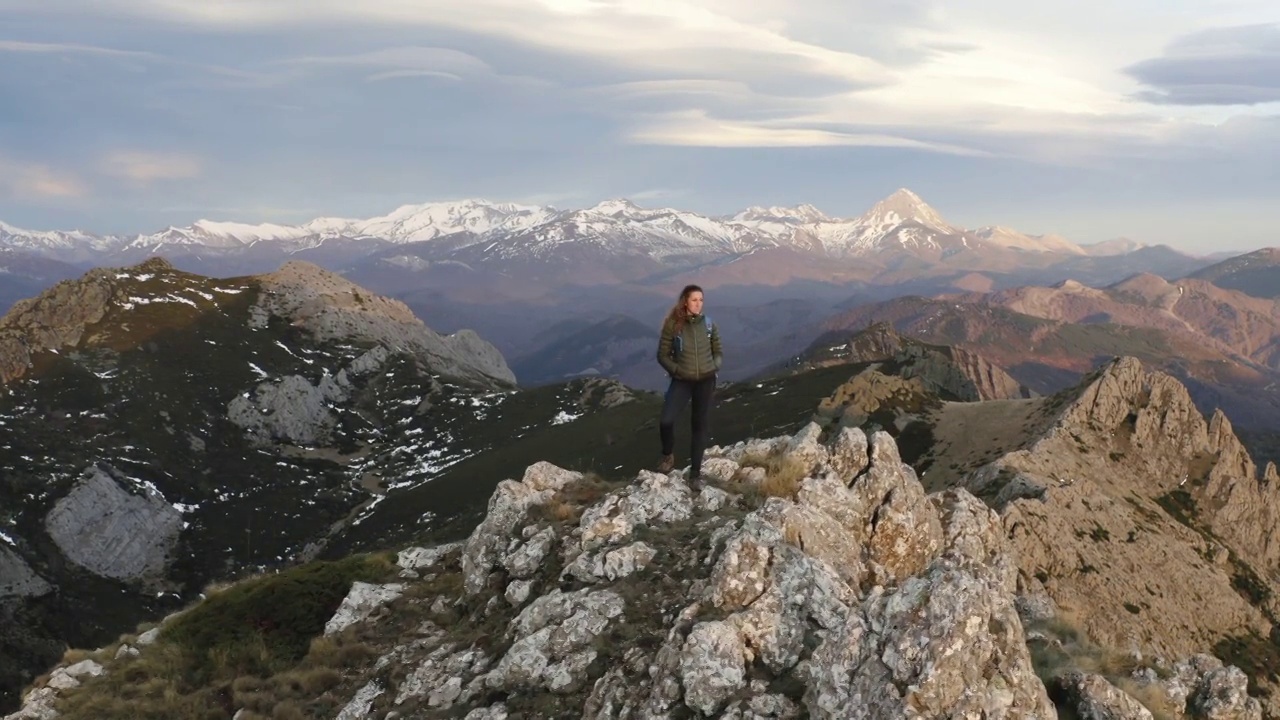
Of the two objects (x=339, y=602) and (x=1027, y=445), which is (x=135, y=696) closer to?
(x=339, y=602)

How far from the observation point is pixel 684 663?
11.2m

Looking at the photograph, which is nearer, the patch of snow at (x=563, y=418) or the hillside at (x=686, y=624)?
the hillside at (x=686, y=624)

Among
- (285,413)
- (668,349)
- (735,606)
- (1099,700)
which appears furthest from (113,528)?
(1099,700)

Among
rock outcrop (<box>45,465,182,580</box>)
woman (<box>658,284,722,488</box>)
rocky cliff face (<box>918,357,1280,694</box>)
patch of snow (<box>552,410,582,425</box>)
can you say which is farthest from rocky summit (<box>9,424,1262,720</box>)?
patch of snow (<box>552,410,582,425</box>)

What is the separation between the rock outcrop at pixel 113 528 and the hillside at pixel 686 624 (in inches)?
5088

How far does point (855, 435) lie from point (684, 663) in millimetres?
10048

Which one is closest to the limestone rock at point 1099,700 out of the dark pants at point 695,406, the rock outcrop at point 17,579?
the dark pants at point 695,406

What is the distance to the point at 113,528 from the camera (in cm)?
12344

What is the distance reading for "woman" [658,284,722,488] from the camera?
18188 mm

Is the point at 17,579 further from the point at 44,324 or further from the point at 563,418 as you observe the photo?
the point at 563,418

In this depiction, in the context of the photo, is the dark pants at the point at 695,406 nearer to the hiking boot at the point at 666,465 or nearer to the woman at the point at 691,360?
the woman at the point at 691,360

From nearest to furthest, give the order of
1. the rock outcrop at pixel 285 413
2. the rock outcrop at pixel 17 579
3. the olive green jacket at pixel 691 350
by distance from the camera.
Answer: the olive green jacket at pixel 691 350, the rock outcrop at pixel 17 579, the rock outcrop at pixel 285 413

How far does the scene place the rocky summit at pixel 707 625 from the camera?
994cm

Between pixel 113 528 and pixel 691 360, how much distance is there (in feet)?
483
